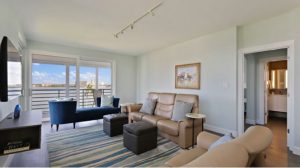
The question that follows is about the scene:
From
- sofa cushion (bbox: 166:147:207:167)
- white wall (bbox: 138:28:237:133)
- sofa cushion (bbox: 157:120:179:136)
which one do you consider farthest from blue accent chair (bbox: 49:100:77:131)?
sofa cushion (bbox: 166:147:207:167)

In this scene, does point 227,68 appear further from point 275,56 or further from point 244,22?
point 275,56

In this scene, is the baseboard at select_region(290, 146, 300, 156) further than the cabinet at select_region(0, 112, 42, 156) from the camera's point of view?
Yes

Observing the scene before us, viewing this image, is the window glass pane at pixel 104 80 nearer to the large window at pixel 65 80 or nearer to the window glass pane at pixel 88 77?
the large window at pixel 65 80

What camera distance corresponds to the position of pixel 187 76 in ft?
14.4

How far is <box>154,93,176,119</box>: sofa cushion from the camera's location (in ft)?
11.9

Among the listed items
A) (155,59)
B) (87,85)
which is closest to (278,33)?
(155,59)

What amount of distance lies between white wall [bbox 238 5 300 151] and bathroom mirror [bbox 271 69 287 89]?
312 centimetres

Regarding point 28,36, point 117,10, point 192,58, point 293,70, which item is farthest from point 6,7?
point 293,70

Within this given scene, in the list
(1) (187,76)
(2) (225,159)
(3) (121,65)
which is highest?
(3) (121,65)

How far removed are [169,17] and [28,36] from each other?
3748 mm

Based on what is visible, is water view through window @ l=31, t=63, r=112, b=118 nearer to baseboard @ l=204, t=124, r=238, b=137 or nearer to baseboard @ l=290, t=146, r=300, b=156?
baseboard @ l=204, t=124, r=238, b=137

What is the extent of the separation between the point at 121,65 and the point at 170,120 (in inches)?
148

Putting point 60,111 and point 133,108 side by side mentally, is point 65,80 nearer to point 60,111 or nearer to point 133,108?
point 60,111

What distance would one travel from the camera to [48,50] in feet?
15.1
